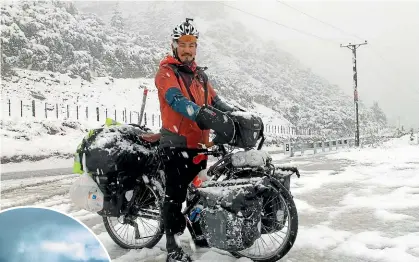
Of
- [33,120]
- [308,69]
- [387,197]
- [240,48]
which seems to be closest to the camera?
[387,197]

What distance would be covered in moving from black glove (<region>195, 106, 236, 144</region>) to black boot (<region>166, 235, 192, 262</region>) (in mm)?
1117

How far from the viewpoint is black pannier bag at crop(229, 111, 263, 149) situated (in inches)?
131

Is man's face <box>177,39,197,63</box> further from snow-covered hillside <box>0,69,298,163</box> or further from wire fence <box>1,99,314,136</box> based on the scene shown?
wire fence <box>1,99,314,136</box>

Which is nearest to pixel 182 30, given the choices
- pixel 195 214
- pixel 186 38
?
pixel 186 38

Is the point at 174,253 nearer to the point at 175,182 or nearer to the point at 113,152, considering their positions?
the point at 175,182

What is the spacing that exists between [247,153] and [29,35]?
3860 centimetres

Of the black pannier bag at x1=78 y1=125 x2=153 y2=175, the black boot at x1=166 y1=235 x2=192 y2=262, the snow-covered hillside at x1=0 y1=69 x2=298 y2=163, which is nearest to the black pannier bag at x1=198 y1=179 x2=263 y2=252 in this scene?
the black boot at x1=166 y1=235 x2=192 y2=262

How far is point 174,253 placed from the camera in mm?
3582

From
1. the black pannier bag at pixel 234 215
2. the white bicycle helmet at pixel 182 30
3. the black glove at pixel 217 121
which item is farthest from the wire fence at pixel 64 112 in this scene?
the black pannier bag at pixel 234 215

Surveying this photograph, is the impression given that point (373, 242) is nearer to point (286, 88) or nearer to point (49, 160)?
point (49, 160)

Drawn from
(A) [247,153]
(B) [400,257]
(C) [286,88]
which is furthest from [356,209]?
(C) [286,88]

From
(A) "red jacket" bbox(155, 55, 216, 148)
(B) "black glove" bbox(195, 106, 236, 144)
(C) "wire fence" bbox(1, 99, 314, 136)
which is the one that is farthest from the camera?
(C) "wire fence" bbox(1, 99, 314, 136)

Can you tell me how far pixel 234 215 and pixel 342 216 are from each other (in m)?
2.88

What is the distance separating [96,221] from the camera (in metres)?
5.66
